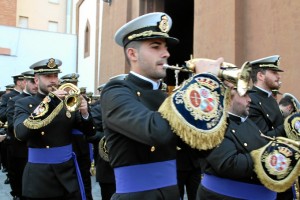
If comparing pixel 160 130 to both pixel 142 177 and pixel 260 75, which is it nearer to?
pixel 142 177

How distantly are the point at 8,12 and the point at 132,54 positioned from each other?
28.8 meters

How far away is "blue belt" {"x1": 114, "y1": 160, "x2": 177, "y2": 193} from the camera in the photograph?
2.55 meters

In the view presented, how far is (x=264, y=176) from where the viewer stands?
3297mm

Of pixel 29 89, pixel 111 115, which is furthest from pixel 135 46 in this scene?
pixel 29 89

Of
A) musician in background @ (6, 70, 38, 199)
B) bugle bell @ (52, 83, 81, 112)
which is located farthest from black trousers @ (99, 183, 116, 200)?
musician in background @ (6, 70, 38, 199)

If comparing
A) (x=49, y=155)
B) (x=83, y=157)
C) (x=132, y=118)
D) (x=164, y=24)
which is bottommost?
(x=83, y=157)

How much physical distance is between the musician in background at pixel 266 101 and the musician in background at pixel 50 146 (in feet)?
6.82

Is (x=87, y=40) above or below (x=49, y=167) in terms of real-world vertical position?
above

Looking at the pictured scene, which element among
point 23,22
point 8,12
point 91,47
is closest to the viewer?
point 91,47

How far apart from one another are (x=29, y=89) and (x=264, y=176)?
4.77 meters

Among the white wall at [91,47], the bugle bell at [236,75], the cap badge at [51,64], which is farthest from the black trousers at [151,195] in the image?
the white wall at [91,47]

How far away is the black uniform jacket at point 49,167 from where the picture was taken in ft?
15.5

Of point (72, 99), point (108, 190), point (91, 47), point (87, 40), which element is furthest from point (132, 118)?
point (87, 40)

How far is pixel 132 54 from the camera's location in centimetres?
270
